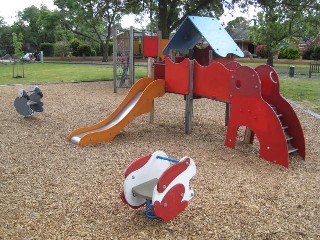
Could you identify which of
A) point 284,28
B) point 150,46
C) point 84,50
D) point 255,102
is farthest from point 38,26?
point 255,102

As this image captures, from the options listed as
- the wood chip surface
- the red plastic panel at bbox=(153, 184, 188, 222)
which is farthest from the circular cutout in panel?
the red plastic panel at bbox=(153, 184, 188, 222)

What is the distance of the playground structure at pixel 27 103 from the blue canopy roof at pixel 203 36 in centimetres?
283

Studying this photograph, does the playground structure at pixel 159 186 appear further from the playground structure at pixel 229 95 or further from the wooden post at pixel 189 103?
the wooden post at pixel 189 103

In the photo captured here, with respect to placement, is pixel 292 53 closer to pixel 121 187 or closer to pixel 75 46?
pixel 75 46

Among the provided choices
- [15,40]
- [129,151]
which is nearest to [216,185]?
[129,151]

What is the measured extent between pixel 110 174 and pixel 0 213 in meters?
1.31

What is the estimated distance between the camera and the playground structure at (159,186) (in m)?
2.94

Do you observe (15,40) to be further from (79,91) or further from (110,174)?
(110,174)

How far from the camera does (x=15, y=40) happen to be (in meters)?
16.9

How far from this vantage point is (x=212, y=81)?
18.5 ft

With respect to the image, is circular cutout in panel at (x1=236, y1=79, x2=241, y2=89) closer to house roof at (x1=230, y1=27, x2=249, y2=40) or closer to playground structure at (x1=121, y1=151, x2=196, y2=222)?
playground structure at (x1=121, y1=151, x2=196, y2=222)

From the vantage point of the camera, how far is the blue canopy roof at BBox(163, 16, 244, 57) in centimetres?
677

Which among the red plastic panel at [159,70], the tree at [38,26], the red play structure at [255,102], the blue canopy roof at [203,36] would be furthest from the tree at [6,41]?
the red play structure at [255,102]

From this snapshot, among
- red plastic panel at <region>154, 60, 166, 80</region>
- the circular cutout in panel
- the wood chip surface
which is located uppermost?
red plastic panel at <region>154, 60, 166, 80</region>
